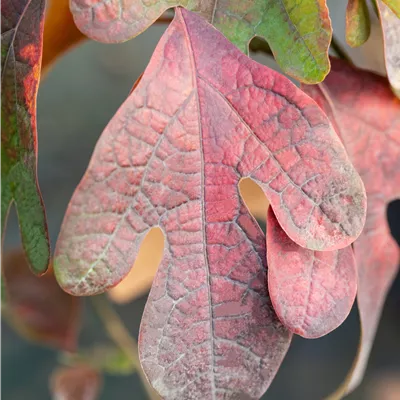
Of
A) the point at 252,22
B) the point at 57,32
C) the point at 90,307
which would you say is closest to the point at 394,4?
the point at 252,22

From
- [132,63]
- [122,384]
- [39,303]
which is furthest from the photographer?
[122,384]

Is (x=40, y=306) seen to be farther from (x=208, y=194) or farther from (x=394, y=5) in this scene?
(x=394, y=5)

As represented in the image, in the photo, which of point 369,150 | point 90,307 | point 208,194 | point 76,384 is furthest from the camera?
point 90,307

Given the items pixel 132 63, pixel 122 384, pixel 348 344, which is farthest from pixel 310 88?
pixel 122 384

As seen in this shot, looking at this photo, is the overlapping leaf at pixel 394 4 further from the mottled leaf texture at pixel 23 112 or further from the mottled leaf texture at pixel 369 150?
the mottled leaf texture at pixel 23 112

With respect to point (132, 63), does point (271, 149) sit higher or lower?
higher

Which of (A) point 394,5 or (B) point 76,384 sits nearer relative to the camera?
(A) point 394,5

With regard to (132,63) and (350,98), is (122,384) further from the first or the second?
(350,98)

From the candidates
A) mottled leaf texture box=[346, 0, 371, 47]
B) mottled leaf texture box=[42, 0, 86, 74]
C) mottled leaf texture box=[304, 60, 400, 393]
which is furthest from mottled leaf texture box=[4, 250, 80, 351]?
mottled leaf texture box=[346, 0, 371, 47]
